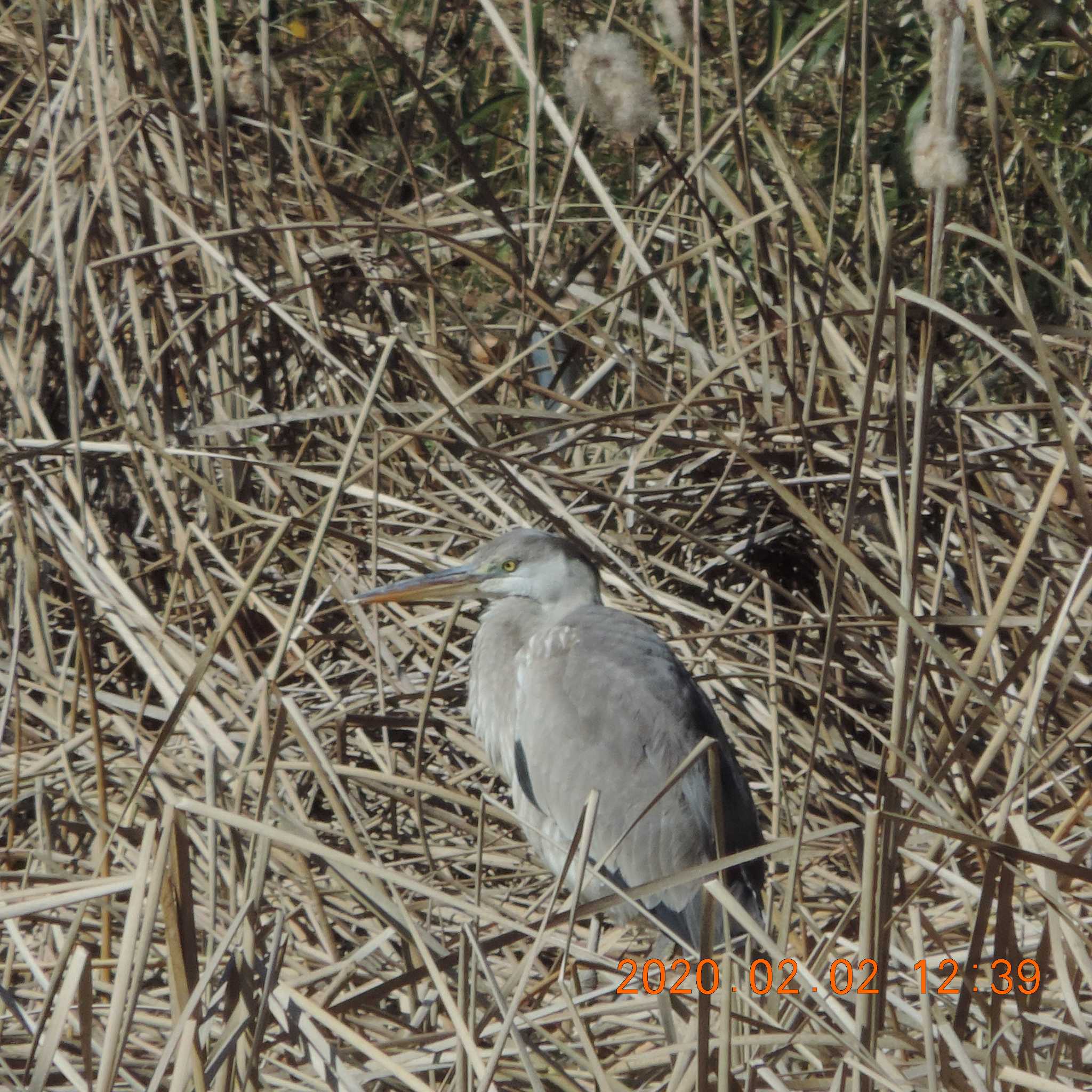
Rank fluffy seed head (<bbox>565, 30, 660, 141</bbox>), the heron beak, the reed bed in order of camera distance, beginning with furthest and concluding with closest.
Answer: the heron beak → fluffy seed head (<bbox>565, 30, 660, 141</bbox>) → the reed bed

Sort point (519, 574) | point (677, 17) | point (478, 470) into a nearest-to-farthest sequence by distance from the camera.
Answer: point (677, 17)
point (519, 574)
point (478, 470)

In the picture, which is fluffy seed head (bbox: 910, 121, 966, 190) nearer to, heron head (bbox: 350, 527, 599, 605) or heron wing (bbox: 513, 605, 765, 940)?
heron wing (bbox: 513, 605, 765, 940)

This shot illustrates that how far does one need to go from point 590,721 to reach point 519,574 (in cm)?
37

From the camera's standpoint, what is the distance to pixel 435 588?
278 cm

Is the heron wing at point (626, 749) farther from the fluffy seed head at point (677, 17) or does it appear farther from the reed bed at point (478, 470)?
the fluffy seed head at point (677, 17)

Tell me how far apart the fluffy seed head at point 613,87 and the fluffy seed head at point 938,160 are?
116 cm

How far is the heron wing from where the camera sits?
2564 mm

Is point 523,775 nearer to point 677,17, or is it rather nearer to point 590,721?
point 590,721

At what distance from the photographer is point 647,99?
241 cm

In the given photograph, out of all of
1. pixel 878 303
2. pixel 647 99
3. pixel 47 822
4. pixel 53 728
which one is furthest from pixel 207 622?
pixel 878 303
